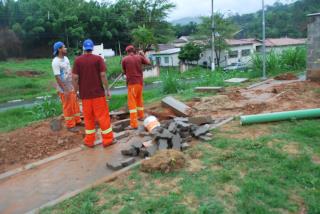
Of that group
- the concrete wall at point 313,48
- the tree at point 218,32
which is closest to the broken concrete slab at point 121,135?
the concrete wall at point 313,48

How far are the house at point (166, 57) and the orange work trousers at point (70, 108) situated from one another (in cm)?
4204

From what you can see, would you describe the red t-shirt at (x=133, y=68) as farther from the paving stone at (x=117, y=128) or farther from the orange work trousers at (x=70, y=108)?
the orange work trousers at (x=70, y=108)

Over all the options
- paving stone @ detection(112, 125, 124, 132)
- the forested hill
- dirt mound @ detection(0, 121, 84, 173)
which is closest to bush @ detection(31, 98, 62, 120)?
dirt mound @ detection(0, 121, 84, 173)

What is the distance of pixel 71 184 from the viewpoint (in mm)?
4461

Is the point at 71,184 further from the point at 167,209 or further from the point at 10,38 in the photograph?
the point at 10,38

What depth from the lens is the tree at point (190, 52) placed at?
1692 inches

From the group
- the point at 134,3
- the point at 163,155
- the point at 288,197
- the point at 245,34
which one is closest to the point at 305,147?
the point at 288,197

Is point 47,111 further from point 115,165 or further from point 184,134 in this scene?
point 115,165

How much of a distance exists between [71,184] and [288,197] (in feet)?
8.82

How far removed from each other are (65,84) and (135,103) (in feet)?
4.75

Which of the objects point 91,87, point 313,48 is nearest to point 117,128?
point 91,87

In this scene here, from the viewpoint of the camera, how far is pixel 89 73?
18.8 feet

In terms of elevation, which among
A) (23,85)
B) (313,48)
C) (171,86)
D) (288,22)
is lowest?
(23,85)

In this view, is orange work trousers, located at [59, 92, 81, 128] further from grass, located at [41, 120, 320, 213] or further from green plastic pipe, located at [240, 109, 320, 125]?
green plastic pipe, located at [240, 109, 320, 125]
